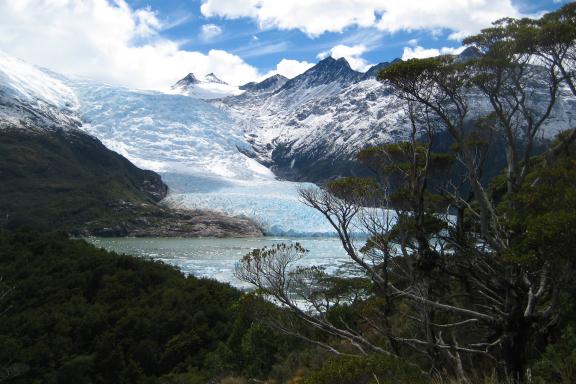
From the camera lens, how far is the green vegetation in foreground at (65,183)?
3238 inches

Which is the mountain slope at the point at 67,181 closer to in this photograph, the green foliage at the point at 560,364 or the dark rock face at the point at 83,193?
the dark rock face at the point at 83,193

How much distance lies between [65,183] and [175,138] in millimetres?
37887

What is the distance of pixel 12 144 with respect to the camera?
105938 millimetres

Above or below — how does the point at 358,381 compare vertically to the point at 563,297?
below

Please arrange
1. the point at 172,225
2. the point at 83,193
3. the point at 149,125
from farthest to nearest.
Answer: the point at 149,125 → the point at 83,193 → the point at 172,225

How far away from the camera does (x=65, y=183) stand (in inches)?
3935

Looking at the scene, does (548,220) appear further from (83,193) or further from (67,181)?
(67,181)

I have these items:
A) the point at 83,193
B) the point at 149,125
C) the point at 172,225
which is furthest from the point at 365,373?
the point at 149,125

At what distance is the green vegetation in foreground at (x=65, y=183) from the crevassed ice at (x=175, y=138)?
7811 millimetres

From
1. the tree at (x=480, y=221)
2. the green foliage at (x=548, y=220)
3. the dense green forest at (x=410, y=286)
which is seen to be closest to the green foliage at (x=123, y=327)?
the dense green forest at (x=410, y=286)

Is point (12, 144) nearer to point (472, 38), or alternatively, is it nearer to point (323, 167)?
point (323, 167)

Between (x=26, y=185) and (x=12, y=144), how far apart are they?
17058mm

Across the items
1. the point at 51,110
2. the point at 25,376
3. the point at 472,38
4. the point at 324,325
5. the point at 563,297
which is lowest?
the point at 25,376

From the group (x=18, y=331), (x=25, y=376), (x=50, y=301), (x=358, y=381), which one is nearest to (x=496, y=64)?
(x=358, y=381)
